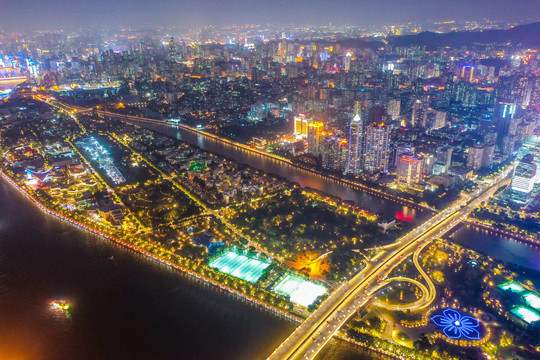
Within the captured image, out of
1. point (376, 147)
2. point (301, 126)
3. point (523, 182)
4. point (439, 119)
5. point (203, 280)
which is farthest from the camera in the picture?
point (439, 119)

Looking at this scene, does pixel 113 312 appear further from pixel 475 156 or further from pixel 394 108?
pixel 394 108

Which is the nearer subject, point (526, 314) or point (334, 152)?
point (526, 314)

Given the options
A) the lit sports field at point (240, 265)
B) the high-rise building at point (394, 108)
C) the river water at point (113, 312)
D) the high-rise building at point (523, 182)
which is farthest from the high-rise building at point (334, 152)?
the river water at point (113, 312)

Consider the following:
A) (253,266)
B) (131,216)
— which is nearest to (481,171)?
(253,266)

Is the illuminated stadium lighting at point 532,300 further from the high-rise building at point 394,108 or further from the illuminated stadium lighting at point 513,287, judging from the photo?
the high-rise building at point 394,108

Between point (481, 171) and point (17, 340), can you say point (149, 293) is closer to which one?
point (17, 340)

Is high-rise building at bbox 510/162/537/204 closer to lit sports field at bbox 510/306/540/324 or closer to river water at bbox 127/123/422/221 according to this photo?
river water at bbox 127/123/422/221

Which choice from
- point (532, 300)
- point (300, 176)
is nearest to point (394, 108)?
point (300, 176)
